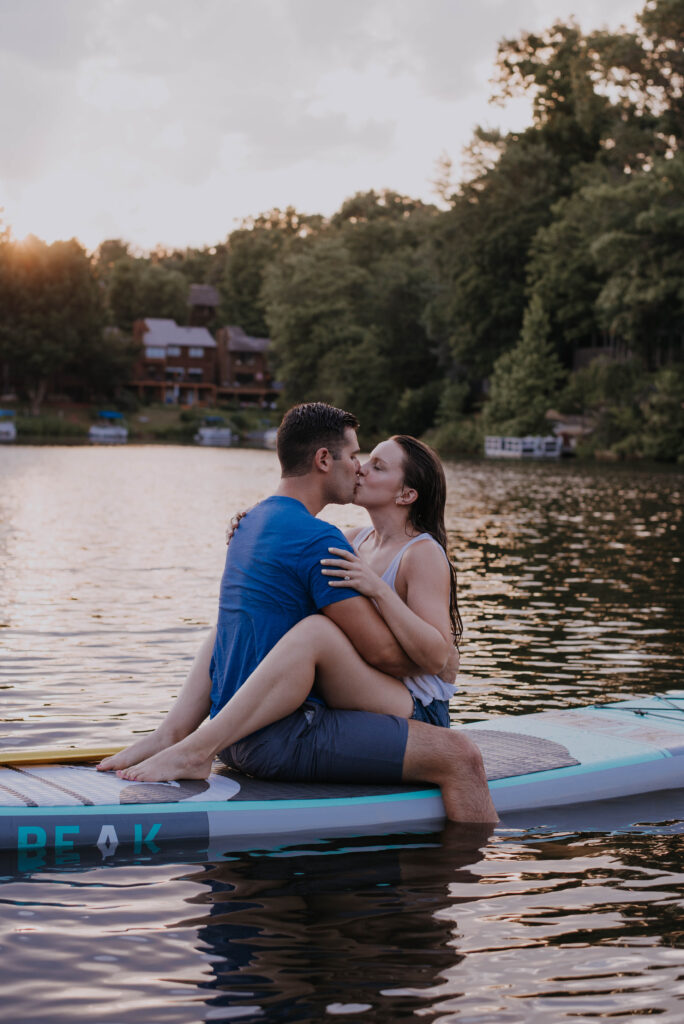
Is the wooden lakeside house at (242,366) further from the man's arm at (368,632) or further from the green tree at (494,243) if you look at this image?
the man's arm at (368,632)

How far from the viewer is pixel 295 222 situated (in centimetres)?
13962

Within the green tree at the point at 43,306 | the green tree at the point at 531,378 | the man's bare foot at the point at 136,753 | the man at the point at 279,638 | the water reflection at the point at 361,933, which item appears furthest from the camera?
the green tree at the point at 43,306

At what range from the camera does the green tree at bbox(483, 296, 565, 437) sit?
6419cm

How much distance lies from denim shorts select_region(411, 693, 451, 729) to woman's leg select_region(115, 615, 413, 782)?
→ 0.29 feet

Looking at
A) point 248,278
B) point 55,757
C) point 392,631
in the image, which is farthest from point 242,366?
point 392,631

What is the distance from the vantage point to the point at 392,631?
5.43m

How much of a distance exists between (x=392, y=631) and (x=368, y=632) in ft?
0.39

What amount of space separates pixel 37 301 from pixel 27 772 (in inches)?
3444

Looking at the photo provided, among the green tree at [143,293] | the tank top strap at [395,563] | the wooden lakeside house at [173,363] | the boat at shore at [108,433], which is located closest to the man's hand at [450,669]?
the tank top strap at [395,563]

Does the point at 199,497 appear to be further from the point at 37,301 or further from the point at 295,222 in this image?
the point at 295,222

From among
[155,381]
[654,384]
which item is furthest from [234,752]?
[155,381]

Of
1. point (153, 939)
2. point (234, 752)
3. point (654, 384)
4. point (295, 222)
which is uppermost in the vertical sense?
point (295, 222)

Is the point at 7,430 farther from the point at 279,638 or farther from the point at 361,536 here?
the point at 279,638

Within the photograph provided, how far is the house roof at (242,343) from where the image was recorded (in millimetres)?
109438
